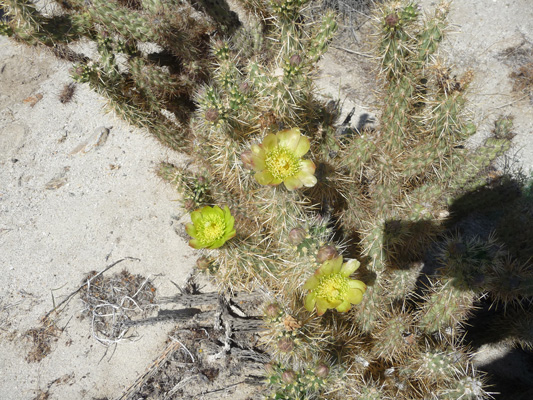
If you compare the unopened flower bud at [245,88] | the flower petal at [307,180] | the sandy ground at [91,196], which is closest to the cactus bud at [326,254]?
the flower petal at [307,180]

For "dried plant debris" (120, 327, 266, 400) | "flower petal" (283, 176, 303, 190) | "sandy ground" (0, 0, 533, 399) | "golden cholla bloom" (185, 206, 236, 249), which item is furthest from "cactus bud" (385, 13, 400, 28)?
"dried plant debris" (120, 327, 266, 400)

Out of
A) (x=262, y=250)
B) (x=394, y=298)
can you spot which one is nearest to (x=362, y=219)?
(x=394, y=298)

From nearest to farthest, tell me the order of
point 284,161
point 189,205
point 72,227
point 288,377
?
1. point 288,377
2. point 284,161
3. point 189,205
4. point 72,227

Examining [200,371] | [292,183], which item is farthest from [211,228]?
[200,371]

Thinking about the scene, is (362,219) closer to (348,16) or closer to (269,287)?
(269,287)

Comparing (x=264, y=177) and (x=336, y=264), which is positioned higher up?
(x=264, y=177)

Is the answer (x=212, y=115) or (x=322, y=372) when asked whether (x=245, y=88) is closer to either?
(x=212, y=115)
